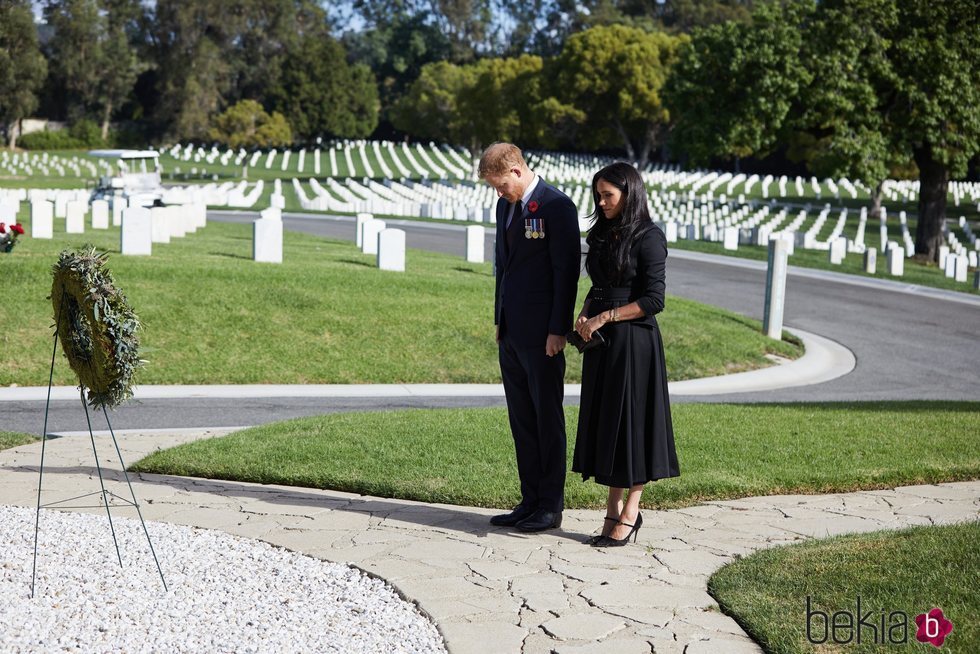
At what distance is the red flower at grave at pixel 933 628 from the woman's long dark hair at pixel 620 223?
2133mm

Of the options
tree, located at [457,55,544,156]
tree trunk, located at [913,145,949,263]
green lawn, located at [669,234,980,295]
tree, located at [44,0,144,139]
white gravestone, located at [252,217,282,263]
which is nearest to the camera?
white gravestone, located at [252,217,282,263]

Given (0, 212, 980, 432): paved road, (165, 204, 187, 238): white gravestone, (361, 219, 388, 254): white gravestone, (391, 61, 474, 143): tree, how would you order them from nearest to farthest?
(0, 212, 980, 432): paved road, (361, 219, 388, 254): white gravestone, (165, 204, 187, 238): white gravestone, (391, 61, 474, 143): tree

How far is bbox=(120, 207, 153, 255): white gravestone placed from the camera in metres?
16.7

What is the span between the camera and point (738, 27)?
3108 centimetres

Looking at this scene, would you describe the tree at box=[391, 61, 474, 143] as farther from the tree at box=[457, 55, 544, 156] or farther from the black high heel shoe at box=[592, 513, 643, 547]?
→ the black high heel shoe at box=[592, 513, 643, 547]

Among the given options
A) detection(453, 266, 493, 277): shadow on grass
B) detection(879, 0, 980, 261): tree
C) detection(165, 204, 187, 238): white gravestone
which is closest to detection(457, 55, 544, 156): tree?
detection(879, 0, 980, 261): tree

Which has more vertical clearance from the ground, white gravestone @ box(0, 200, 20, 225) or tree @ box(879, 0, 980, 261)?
tree @ box(879, 0, 980, 261)

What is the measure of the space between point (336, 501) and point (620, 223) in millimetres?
2500

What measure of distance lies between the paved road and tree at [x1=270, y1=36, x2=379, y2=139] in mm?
52689

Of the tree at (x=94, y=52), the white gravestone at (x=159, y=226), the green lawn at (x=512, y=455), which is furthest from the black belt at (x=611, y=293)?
the tree at (x=94, y=52)

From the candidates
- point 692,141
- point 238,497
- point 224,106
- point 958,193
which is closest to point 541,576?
point 238,497

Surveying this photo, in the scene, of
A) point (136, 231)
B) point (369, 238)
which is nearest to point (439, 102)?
point (369, 238)

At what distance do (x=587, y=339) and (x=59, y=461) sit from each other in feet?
13.4
